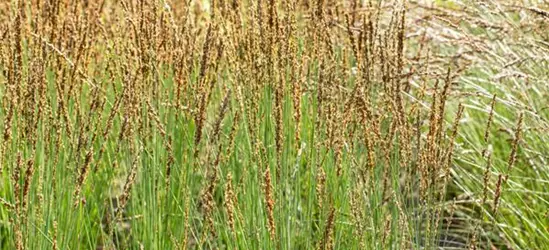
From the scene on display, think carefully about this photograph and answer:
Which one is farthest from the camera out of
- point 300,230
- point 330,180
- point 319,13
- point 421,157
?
point 330,180

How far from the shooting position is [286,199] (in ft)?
8.24

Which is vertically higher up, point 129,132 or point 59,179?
point 129,132

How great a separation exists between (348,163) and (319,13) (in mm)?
515

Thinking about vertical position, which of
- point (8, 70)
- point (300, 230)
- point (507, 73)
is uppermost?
point (8, 70)

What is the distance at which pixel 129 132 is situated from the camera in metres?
2.65

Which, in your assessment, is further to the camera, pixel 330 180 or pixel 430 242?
pixel 330 180

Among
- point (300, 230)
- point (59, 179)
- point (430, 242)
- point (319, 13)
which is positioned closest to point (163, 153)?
point (59, 179)

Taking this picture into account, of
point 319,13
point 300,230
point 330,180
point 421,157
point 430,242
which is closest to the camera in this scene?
point 421,157

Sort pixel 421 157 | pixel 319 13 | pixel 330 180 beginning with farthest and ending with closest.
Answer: pixel 330 180, pixel 319 13, pixel 421 157

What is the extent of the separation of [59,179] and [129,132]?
39 cm

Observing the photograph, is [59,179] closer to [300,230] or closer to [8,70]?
[8,70]

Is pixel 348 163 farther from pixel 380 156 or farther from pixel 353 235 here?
pixel 353 235

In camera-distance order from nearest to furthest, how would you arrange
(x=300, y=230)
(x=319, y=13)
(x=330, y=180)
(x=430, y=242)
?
(x=430, y=242), (x=319, y=13), (x=300, y=230), (x=330, y=180)

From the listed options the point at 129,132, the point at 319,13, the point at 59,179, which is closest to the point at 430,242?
the point at 319,13
